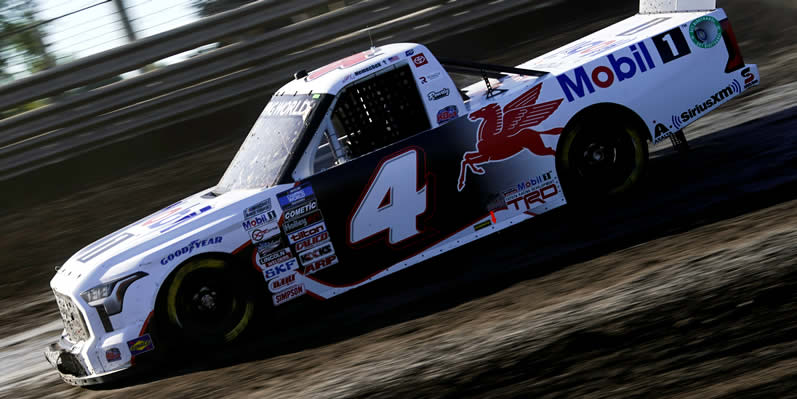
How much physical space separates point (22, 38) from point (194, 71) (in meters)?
2.29

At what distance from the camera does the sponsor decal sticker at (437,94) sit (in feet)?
20.6

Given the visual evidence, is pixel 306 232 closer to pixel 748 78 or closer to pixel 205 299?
pixel 205 299

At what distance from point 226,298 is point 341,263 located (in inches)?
32.1

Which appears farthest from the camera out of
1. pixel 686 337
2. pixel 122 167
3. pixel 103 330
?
pixel 122 167

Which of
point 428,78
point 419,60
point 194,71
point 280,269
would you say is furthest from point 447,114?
point 194,71

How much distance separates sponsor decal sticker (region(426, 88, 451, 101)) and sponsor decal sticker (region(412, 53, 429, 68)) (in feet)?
0.74

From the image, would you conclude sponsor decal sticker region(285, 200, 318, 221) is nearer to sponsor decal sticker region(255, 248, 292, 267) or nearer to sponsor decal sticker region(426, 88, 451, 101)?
sponsor decal sticker region(255, 248, 292, 267)

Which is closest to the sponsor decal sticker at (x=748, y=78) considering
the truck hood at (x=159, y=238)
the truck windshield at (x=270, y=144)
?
the truck windshield at (x=270, y=144)

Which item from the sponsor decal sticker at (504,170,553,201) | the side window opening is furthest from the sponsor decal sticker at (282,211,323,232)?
the sponsor decal sticker at (504,170,553,201)

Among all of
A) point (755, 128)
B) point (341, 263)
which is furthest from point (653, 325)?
point (755, 128)

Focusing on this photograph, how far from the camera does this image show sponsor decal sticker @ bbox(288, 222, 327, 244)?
5898mm

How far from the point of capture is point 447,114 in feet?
20.6

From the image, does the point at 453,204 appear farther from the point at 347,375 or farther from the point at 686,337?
the point at 686,337

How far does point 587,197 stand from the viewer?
6742 mm
